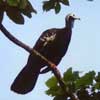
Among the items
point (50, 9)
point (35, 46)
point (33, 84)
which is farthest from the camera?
point (35, 46)

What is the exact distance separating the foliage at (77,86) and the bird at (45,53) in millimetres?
883

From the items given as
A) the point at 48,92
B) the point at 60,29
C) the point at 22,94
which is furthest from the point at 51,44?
the point at 48,92

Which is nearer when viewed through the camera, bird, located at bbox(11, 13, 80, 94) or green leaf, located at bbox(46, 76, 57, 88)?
green leaf, located at bbox(46, 76, 57, 88)

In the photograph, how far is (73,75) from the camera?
8.85 ft

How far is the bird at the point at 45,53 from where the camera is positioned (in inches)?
159

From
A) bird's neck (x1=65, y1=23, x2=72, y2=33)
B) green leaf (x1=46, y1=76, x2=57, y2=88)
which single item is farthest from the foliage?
bird's neck (x1=65, y1=23, x2=72, y2=33)

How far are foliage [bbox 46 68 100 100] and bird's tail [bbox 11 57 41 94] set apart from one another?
43.4 inches

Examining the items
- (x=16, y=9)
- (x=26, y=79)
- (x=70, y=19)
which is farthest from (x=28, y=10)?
(x=70, y=19)

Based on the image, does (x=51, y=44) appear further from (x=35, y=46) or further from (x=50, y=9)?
(x=50, y=9)

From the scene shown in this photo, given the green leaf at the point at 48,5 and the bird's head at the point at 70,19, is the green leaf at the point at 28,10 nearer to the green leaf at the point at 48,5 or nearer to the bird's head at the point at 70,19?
the green leaf at the point at 48,5

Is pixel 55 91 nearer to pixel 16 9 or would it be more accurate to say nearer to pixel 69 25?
pixel 16 9

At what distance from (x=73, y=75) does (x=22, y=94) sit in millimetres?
1255

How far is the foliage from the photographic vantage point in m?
2.69

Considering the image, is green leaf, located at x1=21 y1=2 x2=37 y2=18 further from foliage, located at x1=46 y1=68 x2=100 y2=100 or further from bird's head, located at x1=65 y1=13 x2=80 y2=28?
bird's head, located at x1=65 y1=13 x2=80 y2=28
